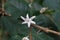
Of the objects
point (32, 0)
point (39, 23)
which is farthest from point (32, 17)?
point (32, 0)

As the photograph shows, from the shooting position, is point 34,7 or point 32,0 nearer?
point 34,7

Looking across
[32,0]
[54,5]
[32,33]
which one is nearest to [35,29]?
[32,33]

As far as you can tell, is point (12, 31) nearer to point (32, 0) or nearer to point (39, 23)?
point (39, 23)

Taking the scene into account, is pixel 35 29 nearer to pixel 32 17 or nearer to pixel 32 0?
pixel 32 17

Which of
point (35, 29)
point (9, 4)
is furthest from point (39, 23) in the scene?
point (9, 4)

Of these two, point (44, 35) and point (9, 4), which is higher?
Result: point (9, 4)

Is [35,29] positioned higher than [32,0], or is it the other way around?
[32,0]

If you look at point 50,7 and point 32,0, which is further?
point 32,0

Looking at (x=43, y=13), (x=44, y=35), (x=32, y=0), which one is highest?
(x=32, y=0)

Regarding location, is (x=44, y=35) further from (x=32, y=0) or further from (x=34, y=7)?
(x=32, y=0)
